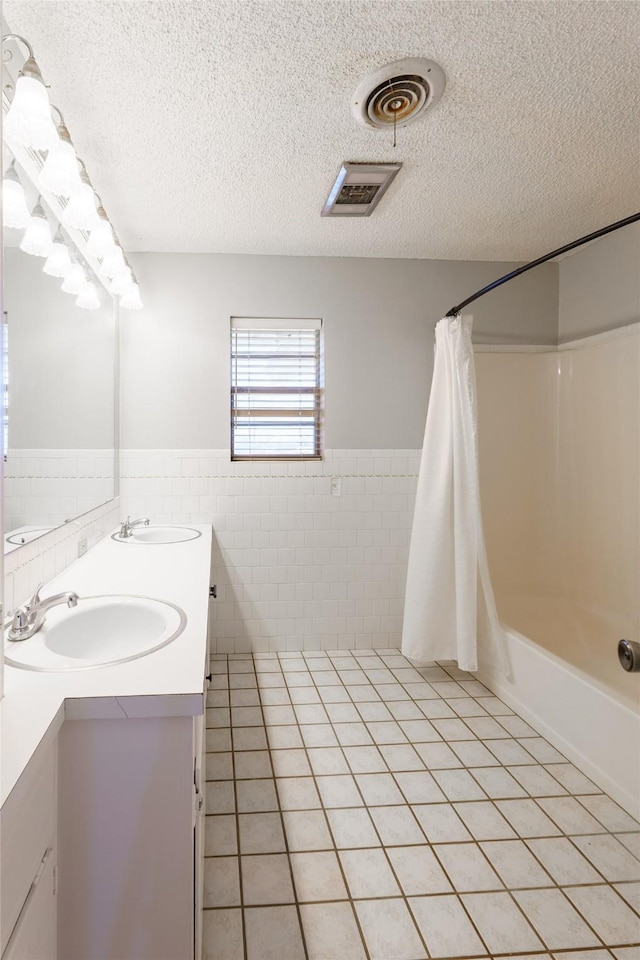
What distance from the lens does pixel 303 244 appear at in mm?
3025

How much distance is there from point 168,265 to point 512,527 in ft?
8.78

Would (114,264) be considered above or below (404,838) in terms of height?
above

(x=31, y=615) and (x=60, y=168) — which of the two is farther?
(x=60, y=168)

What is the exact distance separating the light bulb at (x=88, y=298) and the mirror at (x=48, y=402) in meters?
0.03

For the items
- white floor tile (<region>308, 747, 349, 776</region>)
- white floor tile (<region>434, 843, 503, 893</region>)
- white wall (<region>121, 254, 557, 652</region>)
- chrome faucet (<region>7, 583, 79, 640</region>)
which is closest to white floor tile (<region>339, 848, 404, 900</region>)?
white floor tile (<region>434, 843, 503, 893</region>)

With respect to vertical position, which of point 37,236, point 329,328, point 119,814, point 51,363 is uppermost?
point 329,328

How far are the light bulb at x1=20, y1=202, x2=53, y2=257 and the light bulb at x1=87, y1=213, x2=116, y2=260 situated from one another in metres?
0.32

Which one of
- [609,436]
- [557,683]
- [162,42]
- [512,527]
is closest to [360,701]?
[557,683]

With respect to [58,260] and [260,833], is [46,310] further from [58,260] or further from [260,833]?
[260,833]

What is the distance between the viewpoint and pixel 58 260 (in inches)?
75.1

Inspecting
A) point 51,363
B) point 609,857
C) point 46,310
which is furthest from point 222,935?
point 46,310

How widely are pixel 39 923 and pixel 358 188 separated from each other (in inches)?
98.8

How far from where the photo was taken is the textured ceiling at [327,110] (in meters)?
1.44

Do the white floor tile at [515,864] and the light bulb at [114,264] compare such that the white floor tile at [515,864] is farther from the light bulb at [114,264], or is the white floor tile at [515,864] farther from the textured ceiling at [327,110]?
the light bulb at [114,264]
